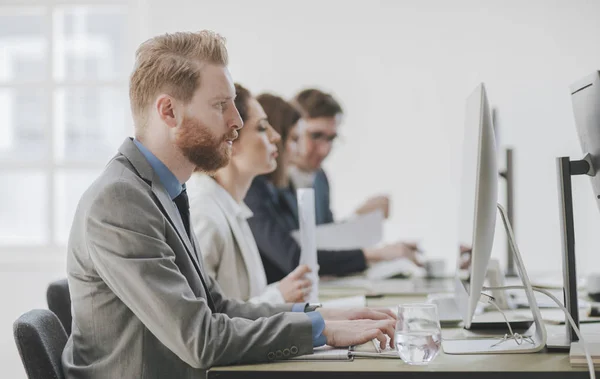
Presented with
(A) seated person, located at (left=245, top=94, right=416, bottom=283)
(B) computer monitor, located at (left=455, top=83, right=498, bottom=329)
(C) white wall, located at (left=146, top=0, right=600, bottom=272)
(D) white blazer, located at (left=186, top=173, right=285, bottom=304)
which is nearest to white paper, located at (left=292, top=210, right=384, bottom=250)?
(A) seated person, located at (left=245, top=94, right=416, bottom=283)

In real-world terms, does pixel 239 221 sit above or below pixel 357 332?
above

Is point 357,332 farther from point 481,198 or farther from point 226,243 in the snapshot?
point 226,243

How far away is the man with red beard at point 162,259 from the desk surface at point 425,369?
45 millimetres

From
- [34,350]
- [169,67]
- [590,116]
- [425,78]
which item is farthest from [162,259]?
[425,78]

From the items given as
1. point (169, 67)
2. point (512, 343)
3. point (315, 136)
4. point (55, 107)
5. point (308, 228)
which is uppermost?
point (55, 107)

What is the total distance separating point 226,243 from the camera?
2.07 metres

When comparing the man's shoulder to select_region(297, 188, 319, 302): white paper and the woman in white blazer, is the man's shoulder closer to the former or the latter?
the woman in white blazer

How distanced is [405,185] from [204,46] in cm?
386

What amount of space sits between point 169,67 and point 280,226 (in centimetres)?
145

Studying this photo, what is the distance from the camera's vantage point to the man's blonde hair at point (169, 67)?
1.46 m

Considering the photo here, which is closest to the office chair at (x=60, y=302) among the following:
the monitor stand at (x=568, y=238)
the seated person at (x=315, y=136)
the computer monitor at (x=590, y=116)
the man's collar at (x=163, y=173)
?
the man's collar at (x=163, y=173)

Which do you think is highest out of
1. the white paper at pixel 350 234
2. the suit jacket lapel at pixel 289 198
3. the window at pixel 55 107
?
the window at pixel 55 107

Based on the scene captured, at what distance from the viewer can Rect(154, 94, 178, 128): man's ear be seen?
Answer: 1.45 m

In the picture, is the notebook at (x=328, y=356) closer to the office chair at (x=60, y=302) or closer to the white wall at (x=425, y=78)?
the office chair at (x=60, y=302)
